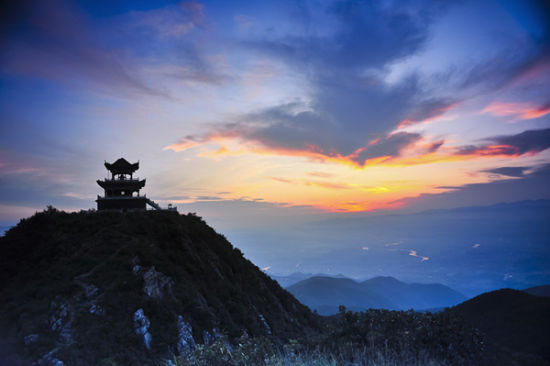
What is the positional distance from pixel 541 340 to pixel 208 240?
2653 inches

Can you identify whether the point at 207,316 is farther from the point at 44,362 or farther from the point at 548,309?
the point at 548,309

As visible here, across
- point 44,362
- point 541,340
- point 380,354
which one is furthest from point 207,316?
point 541,340

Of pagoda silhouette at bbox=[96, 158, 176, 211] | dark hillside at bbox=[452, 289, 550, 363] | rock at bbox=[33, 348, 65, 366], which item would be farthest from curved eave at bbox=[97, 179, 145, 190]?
dark hillside at bbox=[452, 289, 550, 363]

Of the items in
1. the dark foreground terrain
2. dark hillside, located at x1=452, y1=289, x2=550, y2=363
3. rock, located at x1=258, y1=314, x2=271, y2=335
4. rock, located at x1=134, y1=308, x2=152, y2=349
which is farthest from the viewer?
dark hillside, located at x1=452, y1=289, x2=550, y2=363

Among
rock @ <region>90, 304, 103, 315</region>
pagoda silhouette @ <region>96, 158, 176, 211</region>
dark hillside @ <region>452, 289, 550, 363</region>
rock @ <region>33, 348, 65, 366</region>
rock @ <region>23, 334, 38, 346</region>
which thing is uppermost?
pagoda silhouette @ <region>96, 158, 176, 211</region>

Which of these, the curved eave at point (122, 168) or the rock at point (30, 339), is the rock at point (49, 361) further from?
the curved eave at point (122, 168)

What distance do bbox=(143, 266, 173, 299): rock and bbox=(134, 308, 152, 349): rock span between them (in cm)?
260

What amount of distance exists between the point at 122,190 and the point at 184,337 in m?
35.1

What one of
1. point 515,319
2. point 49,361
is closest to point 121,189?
point 49,361

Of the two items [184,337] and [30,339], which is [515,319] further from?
[30,339]

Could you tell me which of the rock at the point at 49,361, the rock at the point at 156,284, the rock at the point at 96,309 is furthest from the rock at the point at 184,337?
the rock at the point at 49,361

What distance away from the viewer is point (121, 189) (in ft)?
181

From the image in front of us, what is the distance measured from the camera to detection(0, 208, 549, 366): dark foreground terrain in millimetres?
10906

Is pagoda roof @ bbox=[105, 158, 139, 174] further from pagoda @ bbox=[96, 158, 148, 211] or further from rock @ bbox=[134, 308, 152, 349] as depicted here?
rock @ bbox=[134, 308, 152, 349]
